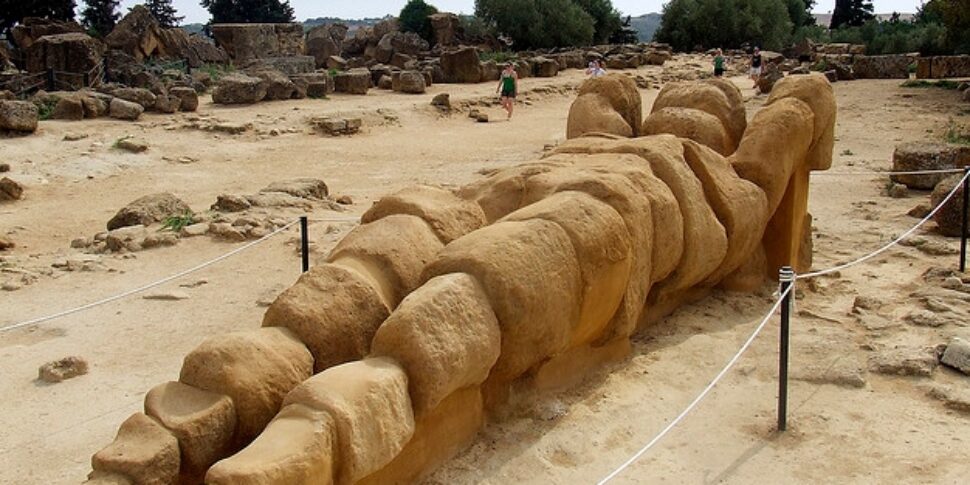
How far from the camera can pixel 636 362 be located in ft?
20.4

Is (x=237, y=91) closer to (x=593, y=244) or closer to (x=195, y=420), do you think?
(x=593, y=244)

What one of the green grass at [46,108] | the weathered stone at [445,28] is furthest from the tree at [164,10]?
the green grass at [46,108]

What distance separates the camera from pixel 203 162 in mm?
15141

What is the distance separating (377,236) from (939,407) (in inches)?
136

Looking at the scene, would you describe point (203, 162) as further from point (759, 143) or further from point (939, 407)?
point (939, 407)

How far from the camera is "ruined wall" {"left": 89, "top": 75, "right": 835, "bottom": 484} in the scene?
157 inches

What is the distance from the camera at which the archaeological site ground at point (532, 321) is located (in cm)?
435

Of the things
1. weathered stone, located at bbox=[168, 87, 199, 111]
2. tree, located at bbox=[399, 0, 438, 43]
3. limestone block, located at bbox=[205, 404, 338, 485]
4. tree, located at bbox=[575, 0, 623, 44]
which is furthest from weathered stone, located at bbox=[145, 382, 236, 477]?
tree, located at bbox=[575, 0, 623, 44]

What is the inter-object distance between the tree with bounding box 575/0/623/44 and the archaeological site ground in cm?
3076

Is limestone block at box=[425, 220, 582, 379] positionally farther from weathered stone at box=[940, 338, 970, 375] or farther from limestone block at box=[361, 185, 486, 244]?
weathered stone at box=[940, 338, 970, 375]

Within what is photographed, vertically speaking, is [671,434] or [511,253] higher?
[511,253]

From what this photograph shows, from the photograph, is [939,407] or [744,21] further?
[744,21]

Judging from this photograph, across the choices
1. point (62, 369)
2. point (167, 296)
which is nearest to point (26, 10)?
point (167, 296)

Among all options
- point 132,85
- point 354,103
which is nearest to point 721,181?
point 354,103
